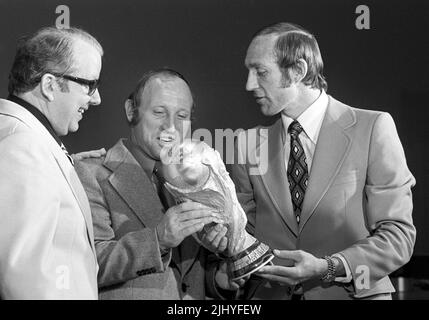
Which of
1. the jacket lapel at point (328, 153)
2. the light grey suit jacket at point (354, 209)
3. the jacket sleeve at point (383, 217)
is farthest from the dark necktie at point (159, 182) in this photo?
the jacket sleeve at point (383, 217)

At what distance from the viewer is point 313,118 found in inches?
66.6

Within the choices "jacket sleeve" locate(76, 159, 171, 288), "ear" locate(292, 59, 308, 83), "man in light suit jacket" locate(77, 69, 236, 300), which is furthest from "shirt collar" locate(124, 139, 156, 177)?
"ear" locate(292, 59, 308, 83)

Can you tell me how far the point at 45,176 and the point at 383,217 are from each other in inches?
32.3

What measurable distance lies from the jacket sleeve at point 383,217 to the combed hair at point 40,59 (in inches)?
30.3

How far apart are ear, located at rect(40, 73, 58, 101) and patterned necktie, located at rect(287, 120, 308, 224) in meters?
0.61

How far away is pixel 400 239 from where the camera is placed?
63.6 inches

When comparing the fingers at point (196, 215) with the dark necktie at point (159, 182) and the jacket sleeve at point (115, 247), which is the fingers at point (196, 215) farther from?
the dark necktie at point (159, 182)

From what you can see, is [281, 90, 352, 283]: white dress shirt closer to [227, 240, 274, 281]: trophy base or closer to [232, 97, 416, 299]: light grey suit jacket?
[232, 97, 416, 299]: light grey suit jacket

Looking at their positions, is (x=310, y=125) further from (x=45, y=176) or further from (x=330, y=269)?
(x=45, y=176)

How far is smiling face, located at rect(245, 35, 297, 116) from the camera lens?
1.70 meters

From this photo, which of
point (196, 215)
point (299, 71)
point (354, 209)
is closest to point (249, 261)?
point (196, 215)
